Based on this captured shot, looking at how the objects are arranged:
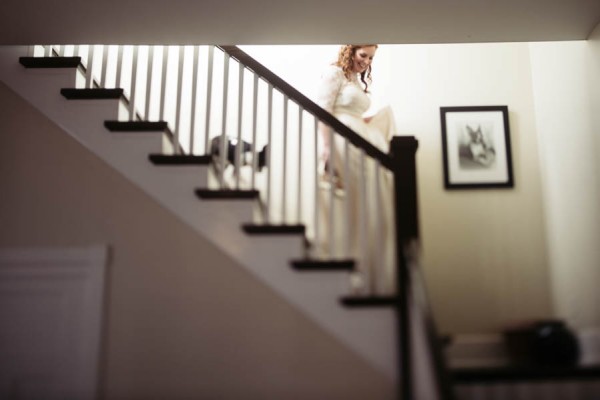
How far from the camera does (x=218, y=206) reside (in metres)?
3.44

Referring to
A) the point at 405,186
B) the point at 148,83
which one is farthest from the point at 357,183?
the point at 148,83

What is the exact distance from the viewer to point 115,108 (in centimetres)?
363

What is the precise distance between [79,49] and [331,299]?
242cm

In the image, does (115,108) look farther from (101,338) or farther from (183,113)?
(101,338)

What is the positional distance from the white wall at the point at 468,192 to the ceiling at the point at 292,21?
0.86 metres

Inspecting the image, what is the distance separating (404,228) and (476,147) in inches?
65.3

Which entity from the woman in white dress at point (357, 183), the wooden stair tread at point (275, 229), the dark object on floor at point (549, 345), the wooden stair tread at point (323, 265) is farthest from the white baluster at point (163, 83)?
the dark object on floor at point (549, 345)

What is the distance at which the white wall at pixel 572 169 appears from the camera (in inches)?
150

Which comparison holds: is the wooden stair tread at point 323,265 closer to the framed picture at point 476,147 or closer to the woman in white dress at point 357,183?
the woman in white dress at point 357,183

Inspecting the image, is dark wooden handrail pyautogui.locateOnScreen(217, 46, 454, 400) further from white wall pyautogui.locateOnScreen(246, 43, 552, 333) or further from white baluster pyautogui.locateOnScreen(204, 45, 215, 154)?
white wall pyautogui.locateOnScreen(246, 43, 552, 333)

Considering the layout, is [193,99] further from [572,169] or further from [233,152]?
[572,169]

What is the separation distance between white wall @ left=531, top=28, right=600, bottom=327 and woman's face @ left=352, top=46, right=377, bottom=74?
4.28 feet

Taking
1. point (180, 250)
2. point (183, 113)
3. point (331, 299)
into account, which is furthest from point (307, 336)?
point (183, 113)

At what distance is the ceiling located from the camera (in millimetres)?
3439
